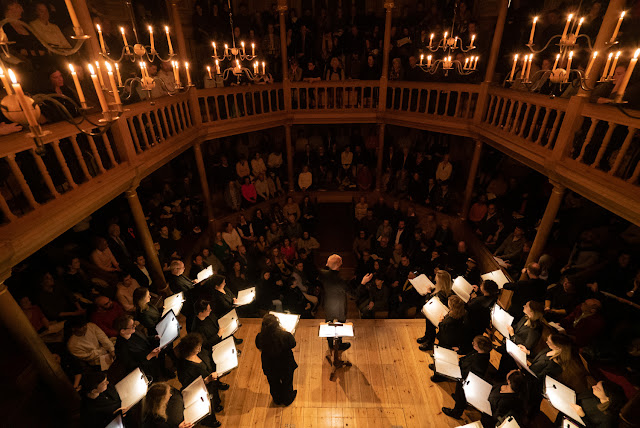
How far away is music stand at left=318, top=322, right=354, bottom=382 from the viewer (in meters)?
4.64

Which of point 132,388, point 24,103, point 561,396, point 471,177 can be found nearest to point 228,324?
point 132,388

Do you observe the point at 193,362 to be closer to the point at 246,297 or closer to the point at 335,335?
the point at 246,297

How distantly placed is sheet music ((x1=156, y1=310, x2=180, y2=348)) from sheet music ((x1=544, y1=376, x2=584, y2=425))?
14.9ft

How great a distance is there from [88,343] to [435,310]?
186 inches

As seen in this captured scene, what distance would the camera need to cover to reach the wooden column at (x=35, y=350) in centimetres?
366

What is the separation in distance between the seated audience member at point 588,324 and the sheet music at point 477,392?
1893 millimetres

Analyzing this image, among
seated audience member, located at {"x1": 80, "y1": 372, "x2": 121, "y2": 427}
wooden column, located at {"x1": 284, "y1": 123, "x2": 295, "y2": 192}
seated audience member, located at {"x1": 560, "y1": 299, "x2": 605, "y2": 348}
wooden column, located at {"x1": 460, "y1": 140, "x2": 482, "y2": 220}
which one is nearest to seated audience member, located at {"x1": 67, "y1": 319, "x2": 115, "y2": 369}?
seated audience member, located at {"x1": 80, "y1": 372, "x2": 121, "y2": 427}

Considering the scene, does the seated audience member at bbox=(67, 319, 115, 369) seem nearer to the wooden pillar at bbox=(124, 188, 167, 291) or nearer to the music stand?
the wooden pillar at bbox=(124, 188, 167, 291)

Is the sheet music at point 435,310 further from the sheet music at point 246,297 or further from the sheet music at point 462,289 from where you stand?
the sheet music at point 246,297

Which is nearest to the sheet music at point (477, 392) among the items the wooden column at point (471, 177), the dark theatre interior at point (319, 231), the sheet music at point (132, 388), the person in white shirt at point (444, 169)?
the dark theatre interior at point (319, 231)

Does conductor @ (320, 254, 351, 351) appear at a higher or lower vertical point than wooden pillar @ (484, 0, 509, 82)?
lower

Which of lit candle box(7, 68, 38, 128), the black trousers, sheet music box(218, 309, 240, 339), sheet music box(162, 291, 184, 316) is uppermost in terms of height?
lit candle box(7, 68, 38, 128)

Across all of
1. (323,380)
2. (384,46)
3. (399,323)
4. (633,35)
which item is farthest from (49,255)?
(633,35)

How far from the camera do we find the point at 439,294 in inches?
206
